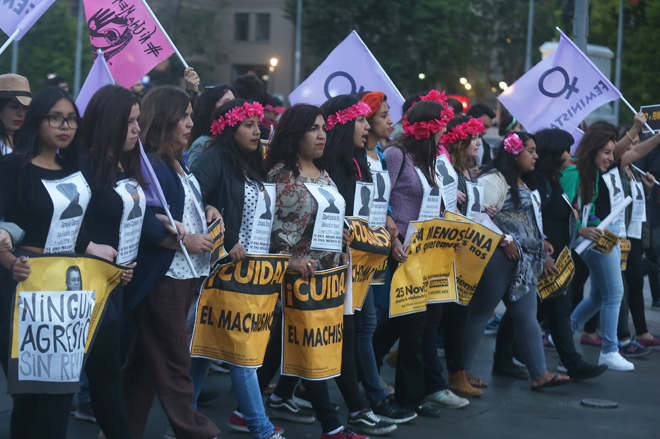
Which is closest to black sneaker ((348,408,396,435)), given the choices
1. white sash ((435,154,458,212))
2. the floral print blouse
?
the floral print blouse

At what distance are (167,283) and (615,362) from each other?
14.7ft

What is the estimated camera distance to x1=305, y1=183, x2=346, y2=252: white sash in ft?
15.6

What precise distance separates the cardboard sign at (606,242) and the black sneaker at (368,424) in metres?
2.84

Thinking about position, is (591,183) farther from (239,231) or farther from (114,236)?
(114,236)

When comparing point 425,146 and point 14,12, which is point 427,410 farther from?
point 14,12

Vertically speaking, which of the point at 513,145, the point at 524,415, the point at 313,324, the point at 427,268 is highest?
the point at 513,145

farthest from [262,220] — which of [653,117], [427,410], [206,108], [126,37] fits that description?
[653,117]

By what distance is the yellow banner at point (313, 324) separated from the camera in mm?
4754

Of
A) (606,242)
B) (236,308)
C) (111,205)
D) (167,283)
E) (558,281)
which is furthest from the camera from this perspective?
(606,242)

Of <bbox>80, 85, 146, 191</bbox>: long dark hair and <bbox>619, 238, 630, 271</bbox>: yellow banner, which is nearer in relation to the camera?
<bbox>80, 85, 146, 191</bbox>: long dark hair

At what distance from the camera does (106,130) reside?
404 centimetres

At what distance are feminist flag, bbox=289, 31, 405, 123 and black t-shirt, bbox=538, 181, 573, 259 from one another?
1.59 meters

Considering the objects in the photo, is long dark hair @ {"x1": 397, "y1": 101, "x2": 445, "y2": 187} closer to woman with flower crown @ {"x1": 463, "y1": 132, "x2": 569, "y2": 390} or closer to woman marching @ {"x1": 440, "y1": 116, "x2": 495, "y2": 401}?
woman marching @ {"x1": 440, "y1": 116, "x2": 495, "y2": 401}

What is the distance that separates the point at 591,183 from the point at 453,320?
2.04 meters
